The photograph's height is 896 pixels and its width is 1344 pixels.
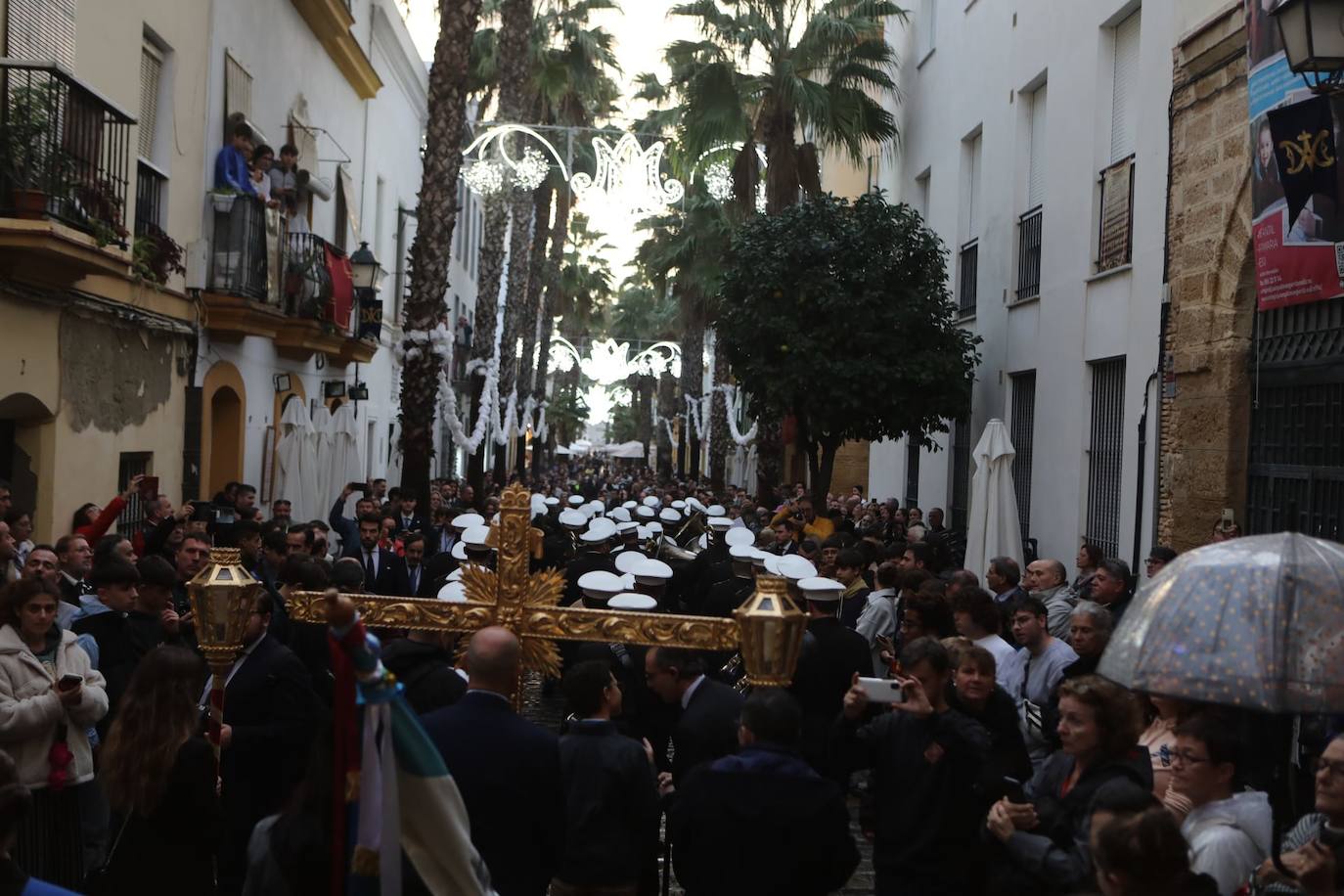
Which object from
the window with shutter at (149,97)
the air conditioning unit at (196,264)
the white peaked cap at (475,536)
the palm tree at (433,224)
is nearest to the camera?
the white peaked cap at (475,536)

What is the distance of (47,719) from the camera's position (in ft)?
19.2

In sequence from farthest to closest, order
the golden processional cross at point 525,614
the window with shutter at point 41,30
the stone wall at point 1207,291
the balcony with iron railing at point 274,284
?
the balcony with iron railing at point 274,284 < the stone wall at point 1207,291 < the window with shutter at point 41,30 < the golden processional cross at point 525,614

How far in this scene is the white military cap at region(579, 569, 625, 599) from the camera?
867cm

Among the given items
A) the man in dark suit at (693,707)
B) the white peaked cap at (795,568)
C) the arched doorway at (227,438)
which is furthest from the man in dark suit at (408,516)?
the man in dark suit at (693,707)

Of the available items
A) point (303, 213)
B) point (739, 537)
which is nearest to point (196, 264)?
point (303, 213)

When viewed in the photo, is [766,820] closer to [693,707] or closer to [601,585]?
[693,707]

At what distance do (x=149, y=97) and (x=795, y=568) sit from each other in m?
9.86

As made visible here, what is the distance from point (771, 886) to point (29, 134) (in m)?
9.10

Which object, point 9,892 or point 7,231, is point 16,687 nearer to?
point 9,892

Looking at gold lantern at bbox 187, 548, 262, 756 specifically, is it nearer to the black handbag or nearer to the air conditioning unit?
the black handbag

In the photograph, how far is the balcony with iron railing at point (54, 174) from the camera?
1121 centimetres

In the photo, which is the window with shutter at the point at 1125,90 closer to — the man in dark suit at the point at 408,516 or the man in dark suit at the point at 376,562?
the man in dark suit at the point at 376,562

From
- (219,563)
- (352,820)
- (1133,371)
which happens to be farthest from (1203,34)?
(352,820)

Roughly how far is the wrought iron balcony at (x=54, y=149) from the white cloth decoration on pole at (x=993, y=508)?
833 cm
